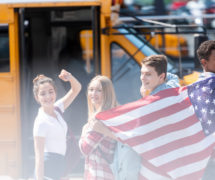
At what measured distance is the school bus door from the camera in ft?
19.7

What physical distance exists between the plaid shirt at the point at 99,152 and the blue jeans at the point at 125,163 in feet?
0.21

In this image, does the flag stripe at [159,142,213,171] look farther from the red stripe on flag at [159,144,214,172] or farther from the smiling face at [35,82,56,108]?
the smiling face at [35,82,56,108]

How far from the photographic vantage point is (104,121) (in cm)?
366

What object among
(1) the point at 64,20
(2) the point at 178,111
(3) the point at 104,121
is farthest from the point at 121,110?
(1) the point at 64,20

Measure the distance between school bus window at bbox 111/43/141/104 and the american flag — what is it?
2.58 metres

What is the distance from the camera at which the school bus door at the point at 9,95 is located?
601 centimetres

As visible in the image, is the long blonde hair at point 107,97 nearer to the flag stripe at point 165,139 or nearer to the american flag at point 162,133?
the american flag at point 162,133

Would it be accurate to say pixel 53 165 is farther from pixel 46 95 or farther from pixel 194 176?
pixel 194 176

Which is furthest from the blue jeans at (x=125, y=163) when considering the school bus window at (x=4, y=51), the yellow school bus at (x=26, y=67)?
the school bus window at (x=4, y=51)

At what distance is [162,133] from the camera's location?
364 centimetres

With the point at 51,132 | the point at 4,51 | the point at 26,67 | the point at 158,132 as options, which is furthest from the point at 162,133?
the point at 4,51

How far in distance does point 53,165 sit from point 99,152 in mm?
515

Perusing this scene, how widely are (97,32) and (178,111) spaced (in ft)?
8.56

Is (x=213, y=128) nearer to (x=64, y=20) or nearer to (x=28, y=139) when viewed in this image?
(x=28, y=139)
